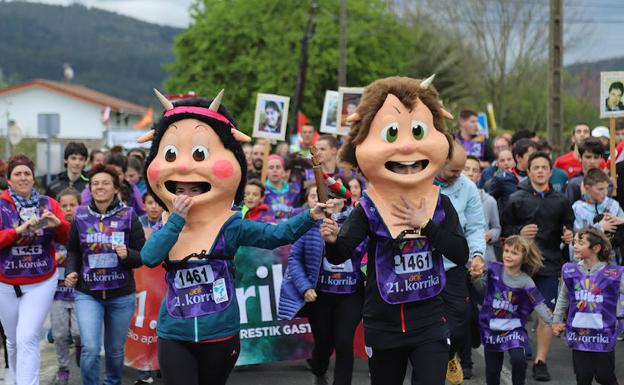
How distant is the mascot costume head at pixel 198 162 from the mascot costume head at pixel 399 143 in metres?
0.76

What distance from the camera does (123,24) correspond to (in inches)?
7018

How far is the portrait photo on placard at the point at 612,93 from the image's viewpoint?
9.84 m

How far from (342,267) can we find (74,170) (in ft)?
12.7

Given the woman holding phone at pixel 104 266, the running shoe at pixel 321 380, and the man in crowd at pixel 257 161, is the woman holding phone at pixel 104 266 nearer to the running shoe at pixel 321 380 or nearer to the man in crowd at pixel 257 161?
the running shoe at pixel 321 380

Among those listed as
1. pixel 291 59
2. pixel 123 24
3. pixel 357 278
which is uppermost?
pixel 123 24

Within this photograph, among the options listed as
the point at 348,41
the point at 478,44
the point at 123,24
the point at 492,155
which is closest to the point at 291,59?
the point at 348,41

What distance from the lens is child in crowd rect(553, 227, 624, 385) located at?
268 inches

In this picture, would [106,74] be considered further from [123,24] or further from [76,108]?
[76,108]

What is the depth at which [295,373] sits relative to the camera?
8352 mm

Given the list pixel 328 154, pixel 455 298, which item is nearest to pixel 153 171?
pixel 455 298

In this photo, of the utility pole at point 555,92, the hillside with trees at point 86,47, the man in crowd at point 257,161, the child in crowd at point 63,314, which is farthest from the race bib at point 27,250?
the hillside with trees at point 86,47

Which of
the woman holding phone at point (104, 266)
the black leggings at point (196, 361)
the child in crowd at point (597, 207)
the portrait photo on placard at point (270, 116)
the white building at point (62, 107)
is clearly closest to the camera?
the black leggings at point (196, 361)

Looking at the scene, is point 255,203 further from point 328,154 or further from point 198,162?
point 198,162

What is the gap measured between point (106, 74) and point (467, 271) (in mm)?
141144
